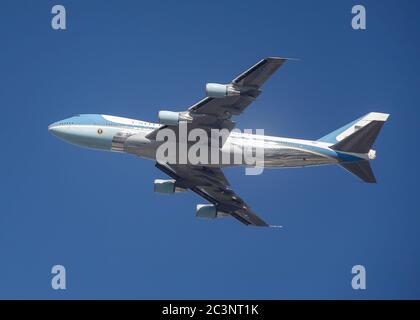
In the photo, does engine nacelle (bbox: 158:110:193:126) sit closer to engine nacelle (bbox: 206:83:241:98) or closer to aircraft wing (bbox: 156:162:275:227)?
engine nacelle (bbox: 206:83:241:98)

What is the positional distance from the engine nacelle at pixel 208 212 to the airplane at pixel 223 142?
7.59ft

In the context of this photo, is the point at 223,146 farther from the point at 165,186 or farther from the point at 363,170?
the point at 363,170

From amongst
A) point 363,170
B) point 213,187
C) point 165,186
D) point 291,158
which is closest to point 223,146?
point 291,158

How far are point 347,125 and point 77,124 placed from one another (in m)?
25.0

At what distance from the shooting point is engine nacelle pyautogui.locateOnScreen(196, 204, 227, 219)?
81.2m

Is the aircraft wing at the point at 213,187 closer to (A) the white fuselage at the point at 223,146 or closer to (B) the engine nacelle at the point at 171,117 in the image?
(A) the white fuselage at the point at 223,146

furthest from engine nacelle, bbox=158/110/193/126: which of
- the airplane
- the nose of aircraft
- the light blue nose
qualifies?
the nose of aircraft

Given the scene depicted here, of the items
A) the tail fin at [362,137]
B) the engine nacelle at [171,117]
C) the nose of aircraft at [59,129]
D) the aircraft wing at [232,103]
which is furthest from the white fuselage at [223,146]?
the engine nacelle at [171,117]

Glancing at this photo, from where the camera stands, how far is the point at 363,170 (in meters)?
73.8

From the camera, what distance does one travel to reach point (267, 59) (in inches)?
2574

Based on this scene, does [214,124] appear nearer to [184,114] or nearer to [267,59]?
[184,114]

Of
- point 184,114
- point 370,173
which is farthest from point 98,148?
point 370,173

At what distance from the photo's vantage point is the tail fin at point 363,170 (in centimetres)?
7362

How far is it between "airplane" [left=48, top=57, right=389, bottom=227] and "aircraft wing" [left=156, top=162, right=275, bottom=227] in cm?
9
